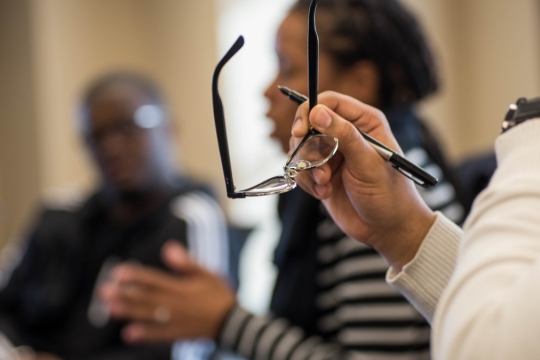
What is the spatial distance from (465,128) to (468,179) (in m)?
1.67

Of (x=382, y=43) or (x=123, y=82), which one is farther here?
(x=123, y=82)

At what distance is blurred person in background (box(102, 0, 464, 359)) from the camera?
0.85m

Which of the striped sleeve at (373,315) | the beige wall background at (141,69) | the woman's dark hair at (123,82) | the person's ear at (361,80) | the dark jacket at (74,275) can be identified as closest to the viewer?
the striped sleeve at (373,315)

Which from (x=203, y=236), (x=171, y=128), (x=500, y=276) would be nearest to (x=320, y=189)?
(x=500, y=276)

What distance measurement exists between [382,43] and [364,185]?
1.57ft

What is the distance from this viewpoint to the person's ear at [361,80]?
93cm

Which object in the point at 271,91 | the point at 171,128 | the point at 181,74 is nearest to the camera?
the point at 271,91

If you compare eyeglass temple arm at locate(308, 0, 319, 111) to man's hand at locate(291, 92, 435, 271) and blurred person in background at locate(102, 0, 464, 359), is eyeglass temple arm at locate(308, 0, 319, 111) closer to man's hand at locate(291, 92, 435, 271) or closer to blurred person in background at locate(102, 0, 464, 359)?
man's hand at locate(291, 92, 435, 271)

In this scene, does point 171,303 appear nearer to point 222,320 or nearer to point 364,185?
point 222,320

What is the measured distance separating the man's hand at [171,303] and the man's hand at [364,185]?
0.54 metres

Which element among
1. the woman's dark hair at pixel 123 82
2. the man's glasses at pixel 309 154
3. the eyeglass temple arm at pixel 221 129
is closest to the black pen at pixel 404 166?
the man's glasses at pixel 309 154

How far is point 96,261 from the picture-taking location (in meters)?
1.63

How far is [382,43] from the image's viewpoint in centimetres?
93

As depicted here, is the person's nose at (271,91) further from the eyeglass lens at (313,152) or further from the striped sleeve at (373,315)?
the eyeglass lens at (313,152)
